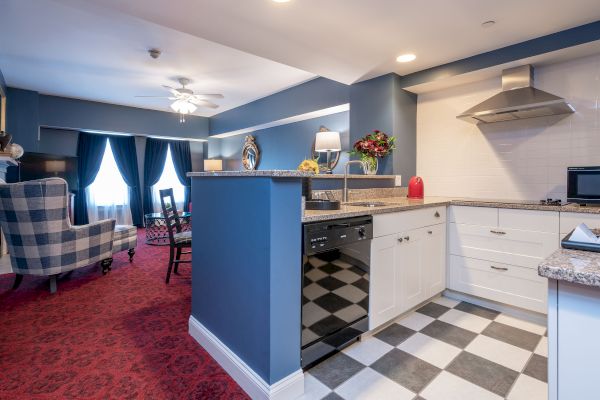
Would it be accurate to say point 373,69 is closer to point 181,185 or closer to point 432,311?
point 432,311

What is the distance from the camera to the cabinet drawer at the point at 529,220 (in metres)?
2.13

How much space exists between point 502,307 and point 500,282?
21 cm

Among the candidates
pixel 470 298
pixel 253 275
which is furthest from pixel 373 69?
pixel 253 275

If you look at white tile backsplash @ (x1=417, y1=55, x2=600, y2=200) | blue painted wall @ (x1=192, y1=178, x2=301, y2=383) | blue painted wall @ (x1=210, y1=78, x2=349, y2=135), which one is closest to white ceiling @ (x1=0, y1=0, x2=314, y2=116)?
blue painted wall @ (x1=210, y1=78, x2=349, y2=135)

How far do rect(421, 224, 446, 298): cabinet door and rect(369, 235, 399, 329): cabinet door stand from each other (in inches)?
16.8

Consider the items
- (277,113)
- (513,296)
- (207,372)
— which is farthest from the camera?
(277,113)

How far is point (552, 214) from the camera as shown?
2125mm

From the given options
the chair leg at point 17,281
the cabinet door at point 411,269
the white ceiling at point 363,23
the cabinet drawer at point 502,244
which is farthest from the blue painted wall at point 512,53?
the chair leg at point 17,281

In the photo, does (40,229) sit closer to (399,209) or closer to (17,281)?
(17,281)

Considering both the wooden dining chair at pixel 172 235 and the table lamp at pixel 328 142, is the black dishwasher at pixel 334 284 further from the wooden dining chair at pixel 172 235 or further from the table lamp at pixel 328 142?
the table lamp at pixel 328 142

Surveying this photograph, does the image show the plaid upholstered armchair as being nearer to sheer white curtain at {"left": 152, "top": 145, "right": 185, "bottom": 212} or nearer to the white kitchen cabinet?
the white kitchen cabinet

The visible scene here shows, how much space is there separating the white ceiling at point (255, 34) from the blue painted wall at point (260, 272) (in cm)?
131

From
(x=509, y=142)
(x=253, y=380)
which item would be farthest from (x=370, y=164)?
(x=253, y=380)

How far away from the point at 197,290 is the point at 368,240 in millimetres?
1154
